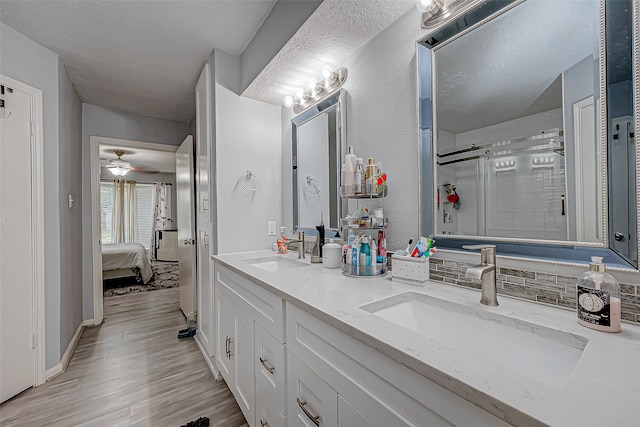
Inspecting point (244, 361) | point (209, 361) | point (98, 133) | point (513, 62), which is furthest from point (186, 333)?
point (513, 62)

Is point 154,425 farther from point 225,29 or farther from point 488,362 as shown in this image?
point 225,29

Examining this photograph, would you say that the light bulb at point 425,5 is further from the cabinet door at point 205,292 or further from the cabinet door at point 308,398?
the cabinet door at point 205,292

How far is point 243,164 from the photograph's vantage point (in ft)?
6.91

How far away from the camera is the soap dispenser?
2.08ft

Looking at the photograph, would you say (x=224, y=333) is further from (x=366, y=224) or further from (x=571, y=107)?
(x=571, y=107)

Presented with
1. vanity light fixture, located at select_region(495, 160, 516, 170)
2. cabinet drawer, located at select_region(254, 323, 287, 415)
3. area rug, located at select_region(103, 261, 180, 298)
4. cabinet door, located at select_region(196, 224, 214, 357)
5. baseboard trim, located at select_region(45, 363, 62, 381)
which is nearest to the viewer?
vanity light fixture, located at select_region(495, 160, 516, 170)

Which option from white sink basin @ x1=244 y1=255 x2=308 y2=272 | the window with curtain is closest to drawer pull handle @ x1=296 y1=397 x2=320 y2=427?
white sink basin @ x1=244 y1=255 x2=308 y2=272

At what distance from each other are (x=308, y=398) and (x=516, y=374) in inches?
25.8

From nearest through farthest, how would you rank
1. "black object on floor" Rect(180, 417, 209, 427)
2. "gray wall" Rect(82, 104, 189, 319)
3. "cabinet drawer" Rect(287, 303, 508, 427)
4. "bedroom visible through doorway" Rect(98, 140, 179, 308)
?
1. "cabinet drawer" Rect(287, 303, 508, 427)
2. "black object on floor" Rect(180, 417, 209, 427)
3. "gray wall" Rect(82, 104, 189, 319)
4. "bedroom visible through doorway" Rect(98, 140, 179, 308)

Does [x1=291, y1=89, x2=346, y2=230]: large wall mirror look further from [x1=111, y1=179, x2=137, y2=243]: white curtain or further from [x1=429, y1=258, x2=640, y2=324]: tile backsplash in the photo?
Answer: [x1=111, y1=179, x2=137, y2=243]: white curtain

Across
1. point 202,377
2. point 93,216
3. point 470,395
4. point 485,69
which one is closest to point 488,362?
point 470,395

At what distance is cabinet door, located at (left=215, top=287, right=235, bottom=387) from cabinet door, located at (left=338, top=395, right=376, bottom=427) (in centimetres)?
104

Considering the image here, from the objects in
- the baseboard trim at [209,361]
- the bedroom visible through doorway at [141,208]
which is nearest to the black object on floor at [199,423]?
the baseboard trim at [209,361]

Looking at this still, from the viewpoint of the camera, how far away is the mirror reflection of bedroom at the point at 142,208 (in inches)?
203
